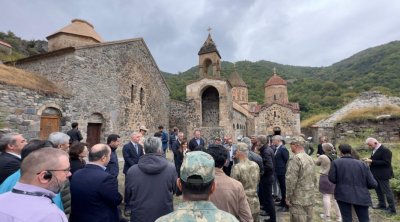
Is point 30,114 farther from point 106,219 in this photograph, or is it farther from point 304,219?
point 304,219

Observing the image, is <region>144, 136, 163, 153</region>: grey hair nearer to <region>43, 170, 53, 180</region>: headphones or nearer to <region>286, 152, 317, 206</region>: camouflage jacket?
<region>43, 170, 53, 180</region>: headphones

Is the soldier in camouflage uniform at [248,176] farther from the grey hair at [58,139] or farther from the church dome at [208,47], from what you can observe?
the church dome at [208,47]

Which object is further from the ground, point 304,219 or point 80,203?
point 80,203

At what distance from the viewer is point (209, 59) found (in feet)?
53.4

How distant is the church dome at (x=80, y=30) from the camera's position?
17689 millimetres

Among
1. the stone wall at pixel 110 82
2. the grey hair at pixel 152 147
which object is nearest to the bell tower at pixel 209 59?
the stone wall at pixel 110 82

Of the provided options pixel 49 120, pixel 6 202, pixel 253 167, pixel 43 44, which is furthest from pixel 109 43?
pixel 43 44

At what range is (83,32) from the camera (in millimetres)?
18359

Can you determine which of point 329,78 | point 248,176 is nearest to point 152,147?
point 248,176

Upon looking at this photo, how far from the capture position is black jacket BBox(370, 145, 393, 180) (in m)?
5.35

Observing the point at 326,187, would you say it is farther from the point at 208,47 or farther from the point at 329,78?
the point at 329,78

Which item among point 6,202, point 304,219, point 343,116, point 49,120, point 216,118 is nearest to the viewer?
point 6,202

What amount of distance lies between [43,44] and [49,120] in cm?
3124

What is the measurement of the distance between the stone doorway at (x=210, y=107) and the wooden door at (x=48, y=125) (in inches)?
375
